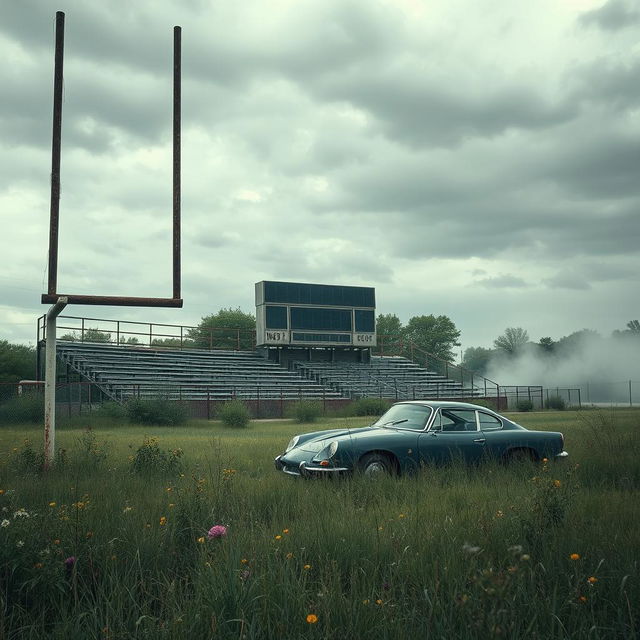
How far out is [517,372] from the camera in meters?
82.8

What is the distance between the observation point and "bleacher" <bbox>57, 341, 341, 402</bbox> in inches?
1239

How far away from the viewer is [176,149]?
10.4m

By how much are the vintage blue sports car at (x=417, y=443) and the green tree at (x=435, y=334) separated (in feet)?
312

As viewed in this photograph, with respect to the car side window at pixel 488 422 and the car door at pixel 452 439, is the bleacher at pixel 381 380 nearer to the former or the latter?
the car side window at pixel 488 422

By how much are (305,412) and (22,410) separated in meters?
10.8

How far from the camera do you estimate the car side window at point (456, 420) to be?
924 centimetres

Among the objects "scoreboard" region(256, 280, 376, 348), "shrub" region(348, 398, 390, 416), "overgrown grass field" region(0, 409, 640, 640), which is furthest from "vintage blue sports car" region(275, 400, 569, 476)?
"scoreboard" region(256, 280, 376, 348)

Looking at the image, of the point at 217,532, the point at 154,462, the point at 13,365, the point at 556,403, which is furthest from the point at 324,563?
the point at 13,365

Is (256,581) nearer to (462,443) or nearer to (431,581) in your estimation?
(431,581)

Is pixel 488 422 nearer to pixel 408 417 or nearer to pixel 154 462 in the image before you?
pixel 408 417

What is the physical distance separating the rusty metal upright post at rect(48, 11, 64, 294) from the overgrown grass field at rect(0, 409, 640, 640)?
370 cm

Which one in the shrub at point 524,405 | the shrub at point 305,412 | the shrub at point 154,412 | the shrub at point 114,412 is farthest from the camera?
the shrub at point 524,405

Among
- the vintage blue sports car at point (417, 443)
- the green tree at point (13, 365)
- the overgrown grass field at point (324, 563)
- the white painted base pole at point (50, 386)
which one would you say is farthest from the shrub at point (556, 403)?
the green tree at point (13, 365)

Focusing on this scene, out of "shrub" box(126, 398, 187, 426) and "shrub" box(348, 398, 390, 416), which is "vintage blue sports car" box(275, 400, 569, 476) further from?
"shrub" box(348, 398, 390, 416)
